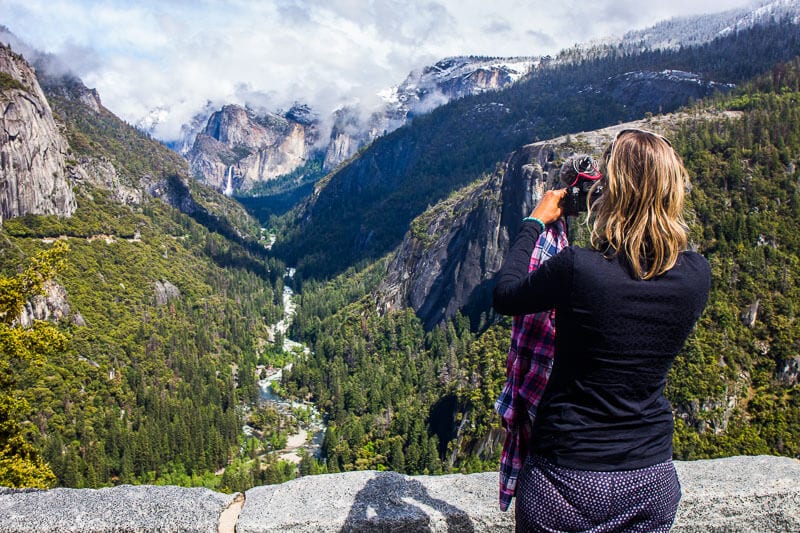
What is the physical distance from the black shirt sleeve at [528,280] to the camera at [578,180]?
0.35 m

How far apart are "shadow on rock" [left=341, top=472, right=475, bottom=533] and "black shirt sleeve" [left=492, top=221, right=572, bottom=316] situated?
2625 millimetres

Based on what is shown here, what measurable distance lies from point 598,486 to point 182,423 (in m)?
77.0

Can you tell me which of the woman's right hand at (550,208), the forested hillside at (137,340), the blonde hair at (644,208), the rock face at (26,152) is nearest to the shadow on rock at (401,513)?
the woman's right hand at (550,208)

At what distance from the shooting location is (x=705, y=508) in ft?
18.5

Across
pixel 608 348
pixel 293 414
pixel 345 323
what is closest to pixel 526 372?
pixel 608 348

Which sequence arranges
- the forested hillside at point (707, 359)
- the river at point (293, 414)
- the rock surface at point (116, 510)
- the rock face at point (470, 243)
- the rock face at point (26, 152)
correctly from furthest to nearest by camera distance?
the rock face at point (26, 152) < the rock face at point (470, 243) < the river at point (293, 414) < the forested hillside at point (707, 359) < the rock surface at point (116, 510)

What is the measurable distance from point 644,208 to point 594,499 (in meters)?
1.78

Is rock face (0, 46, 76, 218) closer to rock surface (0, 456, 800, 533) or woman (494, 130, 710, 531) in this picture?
rock surface (0, 456, 800, 533)

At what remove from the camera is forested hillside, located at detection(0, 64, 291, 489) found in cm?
6550

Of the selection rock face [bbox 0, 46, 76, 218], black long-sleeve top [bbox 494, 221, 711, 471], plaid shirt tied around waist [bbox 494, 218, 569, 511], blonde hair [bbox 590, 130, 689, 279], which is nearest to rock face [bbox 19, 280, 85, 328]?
rock face [bbox 0, 46, 76, 218]

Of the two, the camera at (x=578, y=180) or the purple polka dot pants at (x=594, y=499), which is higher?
the camera at (x=578, y=180)

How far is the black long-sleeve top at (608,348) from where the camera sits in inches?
128

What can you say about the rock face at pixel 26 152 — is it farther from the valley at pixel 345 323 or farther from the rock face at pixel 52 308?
the rock face at pixel 52 308

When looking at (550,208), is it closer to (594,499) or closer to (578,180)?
(578,180)
